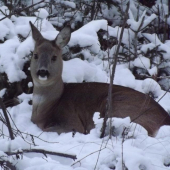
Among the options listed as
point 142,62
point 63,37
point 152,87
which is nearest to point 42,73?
point 63,37

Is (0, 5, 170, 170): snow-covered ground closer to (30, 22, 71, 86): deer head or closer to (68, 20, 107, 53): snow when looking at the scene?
(68, 20, 107, 53): snow

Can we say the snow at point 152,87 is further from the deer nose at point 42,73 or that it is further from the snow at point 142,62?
the deer nose at point 42,73

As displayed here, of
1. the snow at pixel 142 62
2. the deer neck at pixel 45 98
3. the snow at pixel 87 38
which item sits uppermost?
the snow at pixel 87 38

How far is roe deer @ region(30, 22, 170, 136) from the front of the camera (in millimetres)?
5395

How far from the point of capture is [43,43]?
5.68 meters

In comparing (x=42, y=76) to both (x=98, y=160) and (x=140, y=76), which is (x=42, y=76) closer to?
(x=140, y=76)

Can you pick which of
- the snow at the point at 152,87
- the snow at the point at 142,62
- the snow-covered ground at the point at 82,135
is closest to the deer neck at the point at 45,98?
the snow-covered ground at the point at 82,135

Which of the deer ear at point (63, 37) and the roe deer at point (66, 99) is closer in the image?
the roe deer at point (66, 99)

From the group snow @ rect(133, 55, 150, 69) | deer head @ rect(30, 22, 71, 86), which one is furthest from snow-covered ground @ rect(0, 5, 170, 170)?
deer head @ rect(30, 22, 71, 86)

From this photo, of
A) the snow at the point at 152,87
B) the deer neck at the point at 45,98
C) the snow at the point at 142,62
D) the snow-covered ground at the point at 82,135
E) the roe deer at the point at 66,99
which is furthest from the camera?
the snow at the point at 142,62

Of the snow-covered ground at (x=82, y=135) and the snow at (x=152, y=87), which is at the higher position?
the snow-covered ground at (x=82, y=135)

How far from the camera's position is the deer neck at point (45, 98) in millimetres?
5652

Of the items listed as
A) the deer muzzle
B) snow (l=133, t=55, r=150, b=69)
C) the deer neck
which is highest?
the deer muzzle

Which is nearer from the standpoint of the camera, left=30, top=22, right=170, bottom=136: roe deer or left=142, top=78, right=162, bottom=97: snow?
left=30, top=22, right=170, bottom=136: roe deer
